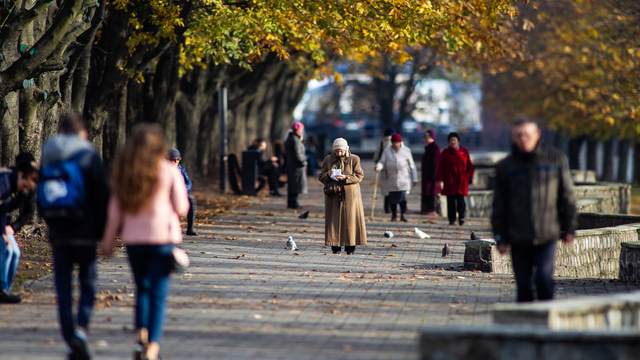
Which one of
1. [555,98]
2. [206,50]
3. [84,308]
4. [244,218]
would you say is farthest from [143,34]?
[555,98]

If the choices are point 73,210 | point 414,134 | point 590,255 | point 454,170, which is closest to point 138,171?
point 73,210

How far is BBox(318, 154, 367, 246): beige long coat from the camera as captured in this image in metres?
Result: 10.4

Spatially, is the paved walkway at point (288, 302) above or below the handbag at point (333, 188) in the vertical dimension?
below

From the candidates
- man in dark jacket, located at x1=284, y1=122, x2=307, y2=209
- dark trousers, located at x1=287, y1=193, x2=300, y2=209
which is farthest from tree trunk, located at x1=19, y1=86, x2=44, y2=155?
dark trousers, located at x1=287, y1=193, x2=300, y2=209

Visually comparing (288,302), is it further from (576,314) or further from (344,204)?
(344,204)

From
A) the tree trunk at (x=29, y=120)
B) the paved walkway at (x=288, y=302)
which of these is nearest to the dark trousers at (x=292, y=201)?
the paved walkway at (x=288, y=302)

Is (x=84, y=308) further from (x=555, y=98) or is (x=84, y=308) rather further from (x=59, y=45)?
(x=555, y=98)

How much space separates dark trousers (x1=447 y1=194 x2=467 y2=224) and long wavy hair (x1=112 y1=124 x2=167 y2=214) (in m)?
10.3

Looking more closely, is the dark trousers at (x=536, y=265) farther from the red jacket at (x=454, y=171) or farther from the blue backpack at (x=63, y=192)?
the red jacket at (x=454, y=171)

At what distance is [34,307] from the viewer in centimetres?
692

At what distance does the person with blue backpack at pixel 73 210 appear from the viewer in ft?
16.8

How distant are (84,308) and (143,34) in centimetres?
881

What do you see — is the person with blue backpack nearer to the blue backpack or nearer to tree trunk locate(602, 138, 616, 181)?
the blue backpack

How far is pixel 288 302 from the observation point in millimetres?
7406
